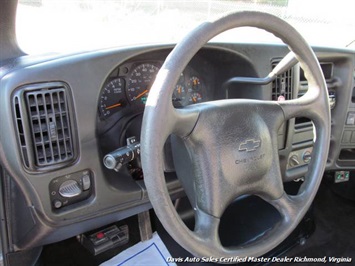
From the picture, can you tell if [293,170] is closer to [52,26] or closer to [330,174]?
[330,174]

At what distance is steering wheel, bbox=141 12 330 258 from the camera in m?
0.77

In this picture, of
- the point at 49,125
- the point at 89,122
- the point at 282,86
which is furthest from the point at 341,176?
the point at 49,125

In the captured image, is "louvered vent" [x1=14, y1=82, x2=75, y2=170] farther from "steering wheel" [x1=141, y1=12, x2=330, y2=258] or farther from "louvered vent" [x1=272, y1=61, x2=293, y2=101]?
"louvered vent" [x1=272, y1=61, x2=293, y2=101]

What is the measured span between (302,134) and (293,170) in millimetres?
162

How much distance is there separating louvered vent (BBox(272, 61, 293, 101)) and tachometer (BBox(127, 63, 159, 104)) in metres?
0.47

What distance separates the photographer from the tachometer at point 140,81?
3.92 ft

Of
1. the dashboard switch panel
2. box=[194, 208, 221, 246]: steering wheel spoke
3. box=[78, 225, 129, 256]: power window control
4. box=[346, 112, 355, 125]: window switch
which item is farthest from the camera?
box=[346, 112, 355, 125]: window switch

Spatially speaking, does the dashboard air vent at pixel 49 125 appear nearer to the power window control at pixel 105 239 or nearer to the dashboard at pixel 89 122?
the dashboard at pixel 89 122

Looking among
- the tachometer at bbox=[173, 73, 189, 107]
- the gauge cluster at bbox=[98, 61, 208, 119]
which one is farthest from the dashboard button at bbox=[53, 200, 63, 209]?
the tachometer at bbox=[173, 73, 189, 107]

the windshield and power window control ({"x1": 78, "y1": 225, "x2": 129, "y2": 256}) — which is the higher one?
the windshield

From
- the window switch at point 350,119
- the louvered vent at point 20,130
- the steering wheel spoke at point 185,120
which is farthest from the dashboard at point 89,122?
the window switch at point 350,119

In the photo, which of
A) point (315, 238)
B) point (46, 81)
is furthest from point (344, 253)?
point (46, 81)

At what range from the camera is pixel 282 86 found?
1398mm

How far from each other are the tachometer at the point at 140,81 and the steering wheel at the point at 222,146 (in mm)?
318
